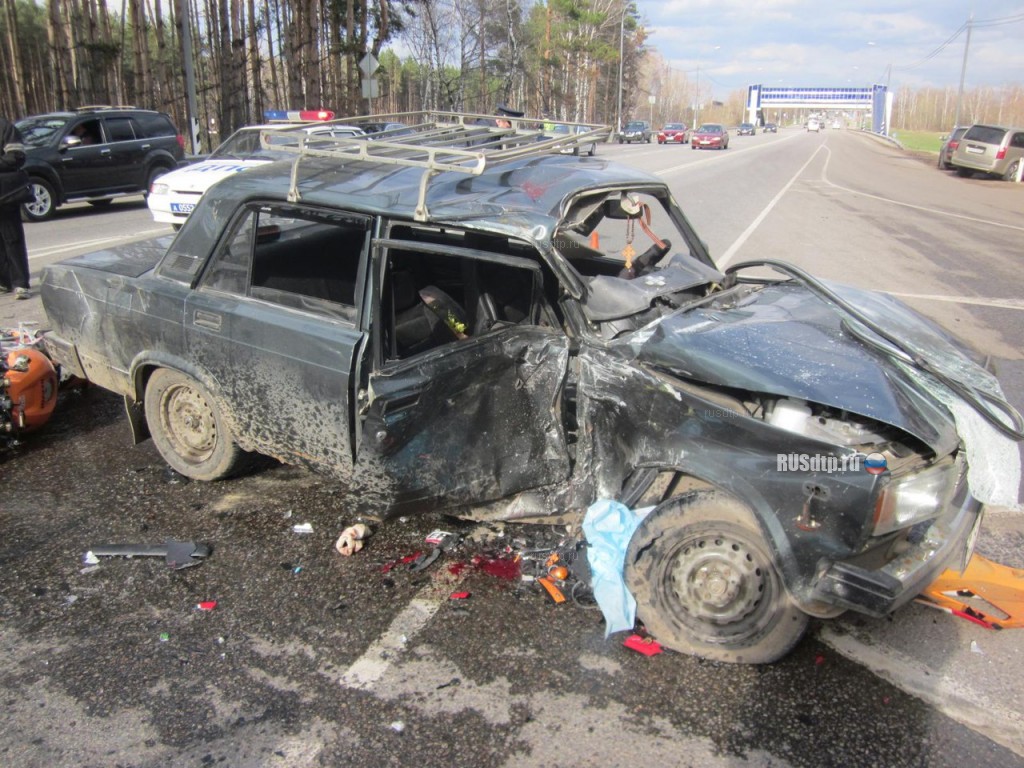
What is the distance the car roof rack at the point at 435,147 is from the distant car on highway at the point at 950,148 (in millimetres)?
28321

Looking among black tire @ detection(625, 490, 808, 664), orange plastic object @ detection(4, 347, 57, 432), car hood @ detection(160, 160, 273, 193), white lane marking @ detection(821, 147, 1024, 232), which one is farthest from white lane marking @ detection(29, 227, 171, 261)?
white lane marking @ detection(821, 147, 1024, 232)

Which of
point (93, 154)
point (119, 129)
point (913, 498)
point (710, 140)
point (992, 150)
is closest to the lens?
point (913, 498)

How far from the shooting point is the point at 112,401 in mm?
5457

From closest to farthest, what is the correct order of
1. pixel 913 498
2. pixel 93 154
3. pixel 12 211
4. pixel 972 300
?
pixel 913 498
pixel 12 211
pixel 972 300
pixel 93 154

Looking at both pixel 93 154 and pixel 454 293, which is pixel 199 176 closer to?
pixel 93 154

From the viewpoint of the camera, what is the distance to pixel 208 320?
3.79m

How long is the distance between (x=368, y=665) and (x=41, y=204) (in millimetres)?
14051

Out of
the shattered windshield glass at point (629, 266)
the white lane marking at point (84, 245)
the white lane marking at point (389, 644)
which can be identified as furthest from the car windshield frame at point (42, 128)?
the white lane marking at point (389, 644)

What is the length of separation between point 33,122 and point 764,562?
54.0 feet

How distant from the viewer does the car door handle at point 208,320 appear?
376 cm

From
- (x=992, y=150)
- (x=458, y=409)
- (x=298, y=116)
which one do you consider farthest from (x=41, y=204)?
(x=992, y=150)

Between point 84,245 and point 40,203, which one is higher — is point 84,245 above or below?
below

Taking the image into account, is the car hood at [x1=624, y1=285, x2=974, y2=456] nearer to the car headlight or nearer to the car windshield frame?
the car headlight

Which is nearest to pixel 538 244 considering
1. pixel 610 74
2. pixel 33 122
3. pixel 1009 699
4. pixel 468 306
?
pixel 468 306
